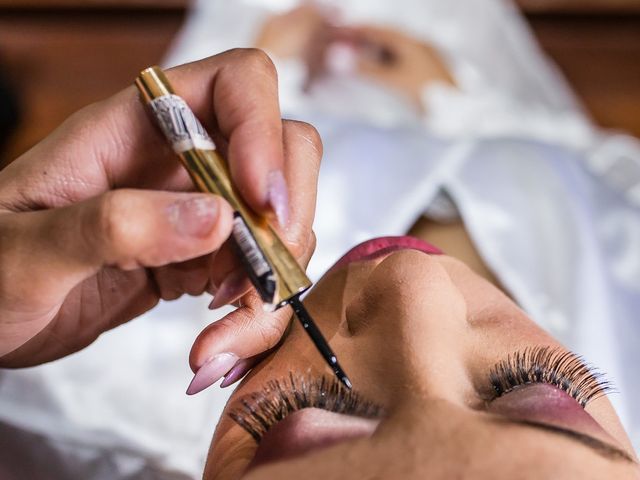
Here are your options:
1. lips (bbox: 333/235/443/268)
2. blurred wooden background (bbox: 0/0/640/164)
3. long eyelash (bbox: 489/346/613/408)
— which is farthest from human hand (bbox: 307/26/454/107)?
long eyelash (bbox: 489/346/613/408)

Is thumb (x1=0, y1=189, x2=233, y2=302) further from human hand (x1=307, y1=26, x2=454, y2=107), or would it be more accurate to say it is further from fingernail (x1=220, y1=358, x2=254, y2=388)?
human hand (x1=307, y1=26, x2=454, y2=107)

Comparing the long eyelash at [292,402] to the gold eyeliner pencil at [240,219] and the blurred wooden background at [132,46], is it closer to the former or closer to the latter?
the gold eyeliner pencil at [240,219]

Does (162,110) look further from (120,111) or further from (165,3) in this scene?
(165,3)

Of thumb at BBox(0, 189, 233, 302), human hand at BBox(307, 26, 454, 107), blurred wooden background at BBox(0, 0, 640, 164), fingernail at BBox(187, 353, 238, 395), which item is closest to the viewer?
thumb at BBox(0, 189, 233, 302)

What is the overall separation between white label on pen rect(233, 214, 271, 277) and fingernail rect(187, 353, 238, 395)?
11 cm

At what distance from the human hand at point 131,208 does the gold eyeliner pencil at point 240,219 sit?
12 mm

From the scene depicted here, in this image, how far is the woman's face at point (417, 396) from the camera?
1.50 ft

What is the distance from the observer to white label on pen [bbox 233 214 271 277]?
1.57 feet

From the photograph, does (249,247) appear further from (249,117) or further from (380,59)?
(380,59)

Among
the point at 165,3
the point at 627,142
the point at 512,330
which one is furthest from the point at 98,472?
the point at 165,3

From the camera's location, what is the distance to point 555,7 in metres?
1.72

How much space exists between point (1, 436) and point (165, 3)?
1204 mm

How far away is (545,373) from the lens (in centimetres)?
54

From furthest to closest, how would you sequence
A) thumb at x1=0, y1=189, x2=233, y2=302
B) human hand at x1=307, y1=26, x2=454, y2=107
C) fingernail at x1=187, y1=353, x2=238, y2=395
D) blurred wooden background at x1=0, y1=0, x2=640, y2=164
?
blurred wooden background at x1=0, y1=0, x2=640, y2=164, human hand at x1=307, y1=26, x2=454, y2=107, fingernail at x1=187, y1=353, x2=238, y2=395, thumb at x1=0, y1=189, x2=233, y2=302
